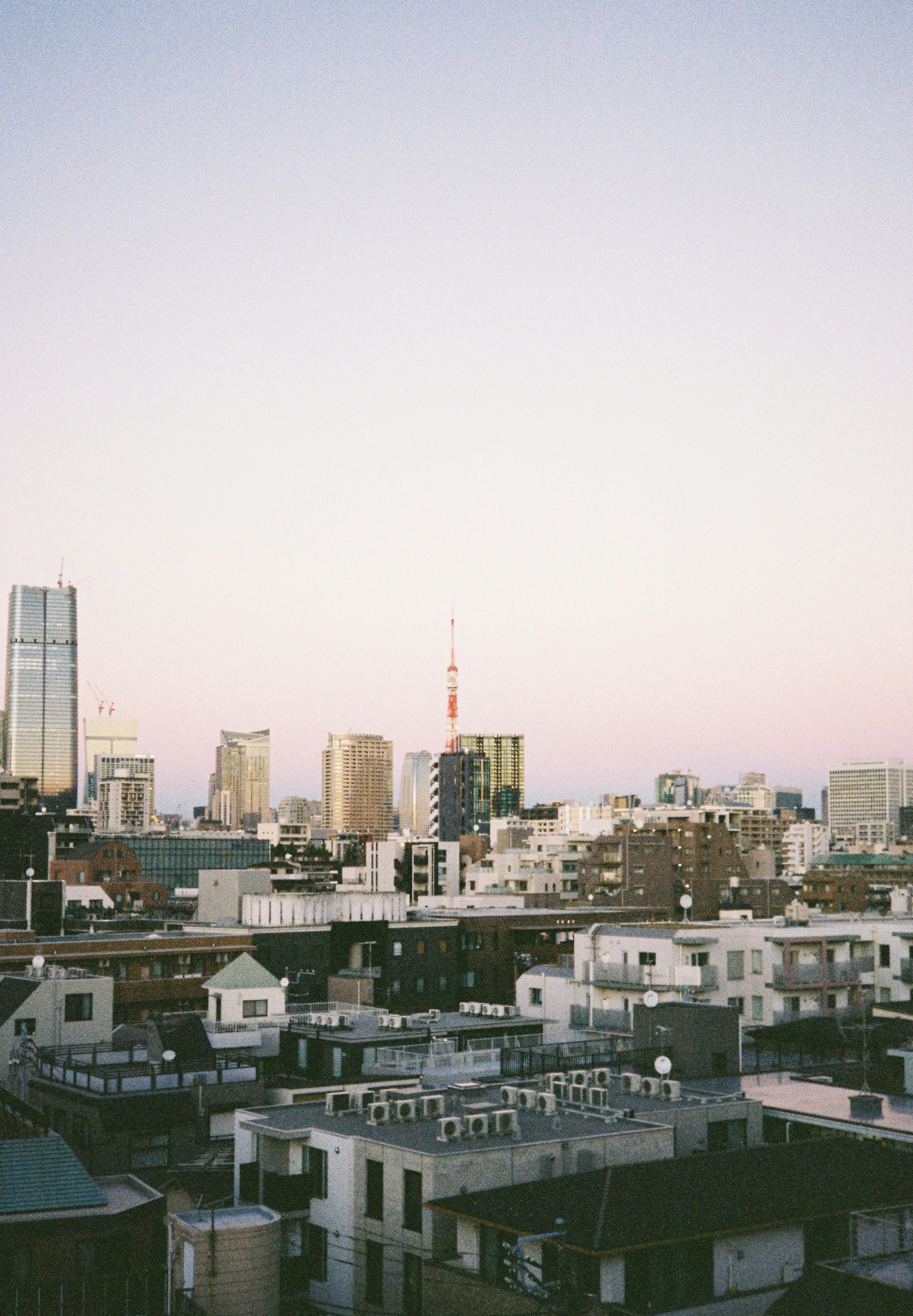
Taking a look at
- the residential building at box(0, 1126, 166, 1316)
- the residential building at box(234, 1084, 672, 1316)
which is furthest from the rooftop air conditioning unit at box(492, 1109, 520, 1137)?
the residential building at box(0, 1126, 166, 1316)

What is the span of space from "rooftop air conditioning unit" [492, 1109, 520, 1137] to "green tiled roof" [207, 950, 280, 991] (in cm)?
2705

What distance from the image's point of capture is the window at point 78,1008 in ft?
163

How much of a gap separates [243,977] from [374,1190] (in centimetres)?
2754

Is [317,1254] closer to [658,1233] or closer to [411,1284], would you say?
[411,1284]

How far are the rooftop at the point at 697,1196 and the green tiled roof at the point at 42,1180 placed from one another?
6.27 meters

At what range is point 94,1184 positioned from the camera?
974 inches

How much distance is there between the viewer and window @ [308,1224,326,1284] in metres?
26.4

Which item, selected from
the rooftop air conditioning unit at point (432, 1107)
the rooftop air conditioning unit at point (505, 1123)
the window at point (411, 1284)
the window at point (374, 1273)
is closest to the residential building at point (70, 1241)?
the window at point (374, 1273)

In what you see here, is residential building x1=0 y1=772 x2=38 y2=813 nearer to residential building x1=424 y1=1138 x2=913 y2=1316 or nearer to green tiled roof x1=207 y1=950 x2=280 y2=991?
green tiled roof x1=207 y1=950 x2=280 y2=991

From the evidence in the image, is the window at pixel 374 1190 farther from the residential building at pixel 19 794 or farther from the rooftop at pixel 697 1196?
the residential building at pixel 19 794

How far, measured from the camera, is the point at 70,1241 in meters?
23.2

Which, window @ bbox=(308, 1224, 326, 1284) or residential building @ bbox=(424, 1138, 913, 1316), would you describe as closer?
residential building @ bbox=(424, 1138, 913, 1316)

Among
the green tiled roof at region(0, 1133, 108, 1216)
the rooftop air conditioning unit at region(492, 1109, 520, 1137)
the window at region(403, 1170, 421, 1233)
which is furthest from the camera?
the rooftop air conditioning unit at region(492, 1109, 520, 1137)

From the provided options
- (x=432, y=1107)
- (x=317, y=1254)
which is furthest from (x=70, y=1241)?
(x=432, y=1107)
